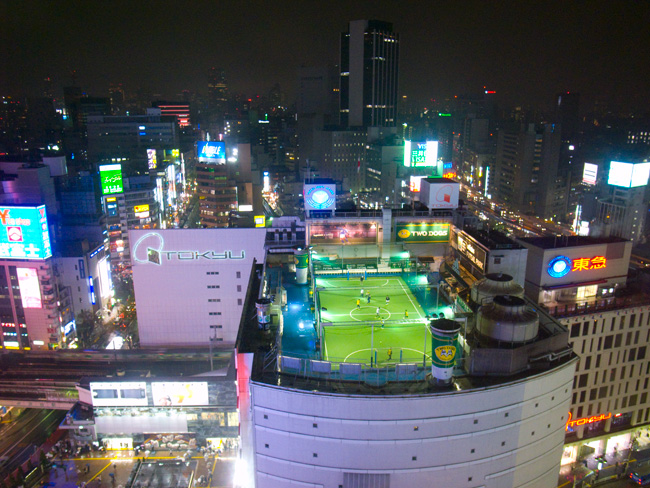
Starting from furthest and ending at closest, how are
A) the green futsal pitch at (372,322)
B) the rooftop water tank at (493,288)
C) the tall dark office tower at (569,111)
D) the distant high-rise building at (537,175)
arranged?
the tall dark office tower at (569,111), the distant high-rise building at (537,175), the rooftop water tank at (493,288), the green futsal pitch at (372,322)

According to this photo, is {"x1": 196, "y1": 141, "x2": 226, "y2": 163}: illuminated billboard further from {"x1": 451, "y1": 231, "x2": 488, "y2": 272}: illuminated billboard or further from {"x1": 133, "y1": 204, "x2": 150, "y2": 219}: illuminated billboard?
{"x1": 451, "y1": 231, "x2": 488, "y2": 272}: illuminated billboard

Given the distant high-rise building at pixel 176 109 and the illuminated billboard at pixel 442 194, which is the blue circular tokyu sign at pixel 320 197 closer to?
the illuminated billboard at pixel 442 194

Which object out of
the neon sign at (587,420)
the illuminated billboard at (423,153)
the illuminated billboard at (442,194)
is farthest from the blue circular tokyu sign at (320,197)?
the illuminated billboard at (423,153)

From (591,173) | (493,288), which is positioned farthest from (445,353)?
(591,173)

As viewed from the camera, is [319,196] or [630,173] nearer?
[319,196]

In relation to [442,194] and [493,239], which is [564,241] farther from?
[442,194]

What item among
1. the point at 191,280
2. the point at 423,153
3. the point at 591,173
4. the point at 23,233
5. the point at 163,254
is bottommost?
the point at 191,280

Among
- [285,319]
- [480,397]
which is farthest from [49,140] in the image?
[480,397]
